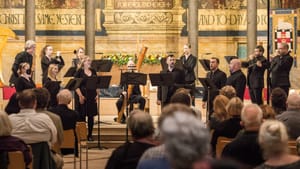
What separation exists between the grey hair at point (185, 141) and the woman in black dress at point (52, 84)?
37.5 feet

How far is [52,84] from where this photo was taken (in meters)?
14.2

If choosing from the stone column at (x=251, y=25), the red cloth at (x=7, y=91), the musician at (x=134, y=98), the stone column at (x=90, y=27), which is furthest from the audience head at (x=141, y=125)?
the stone column at (x=90, y=27)

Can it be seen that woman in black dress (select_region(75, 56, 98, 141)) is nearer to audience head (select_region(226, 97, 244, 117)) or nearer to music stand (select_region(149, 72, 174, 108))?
music stand (select_region(149, 72, 174, 108))

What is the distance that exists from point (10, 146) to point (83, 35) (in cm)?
1442

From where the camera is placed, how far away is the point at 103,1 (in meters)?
21.9

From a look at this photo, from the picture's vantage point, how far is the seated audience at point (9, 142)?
7.28 meters

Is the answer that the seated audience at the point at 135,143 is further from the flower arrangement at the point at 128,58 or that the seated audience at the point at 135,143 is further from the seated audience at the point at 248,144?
the flower arrangement at the point at 128,58

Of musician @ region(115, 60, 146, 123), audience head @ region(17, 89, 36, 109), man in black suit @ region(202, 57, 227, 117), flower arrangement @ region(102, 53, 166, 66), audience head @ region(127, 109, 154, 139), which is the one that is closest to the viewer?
audience head @ region(127, 109, 154, 139)

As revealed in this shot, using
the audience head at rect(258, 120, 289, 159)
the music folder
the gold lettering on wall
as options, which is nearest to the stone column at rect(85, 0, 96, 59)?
the gold lettering on wall

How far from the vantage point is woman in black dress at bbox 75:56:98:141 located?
14875 millimetres

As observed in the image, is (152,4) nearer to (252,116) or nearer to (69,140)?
(69,140)

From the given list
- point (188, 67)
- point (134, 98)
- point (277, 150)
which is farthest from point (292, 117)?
point (134, 98)

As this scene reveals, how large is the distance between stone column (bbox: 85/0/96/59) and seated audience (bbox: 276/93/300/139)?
1224 cm

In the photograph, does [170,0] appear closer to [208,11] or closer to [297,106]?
[208,11]
